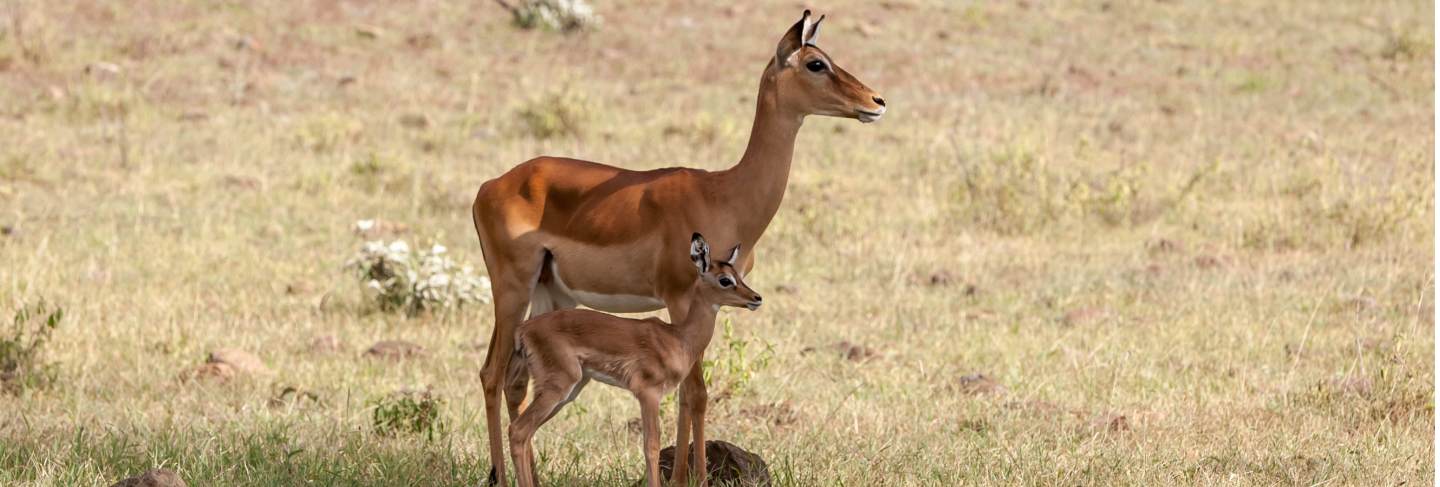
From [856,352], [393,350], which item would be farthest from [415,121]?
[856,352]

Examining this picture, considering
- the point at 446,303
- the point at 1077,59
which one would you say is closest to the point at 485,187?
the point at 446,303

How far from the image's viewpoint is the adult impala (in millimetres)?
5113

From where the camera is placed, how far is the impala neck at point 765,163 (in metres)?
5.20

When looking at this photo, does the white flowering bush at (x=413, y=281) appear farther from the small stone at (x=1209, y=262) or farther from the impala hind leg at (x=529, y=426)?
the small stone at (x=1209, y=262)

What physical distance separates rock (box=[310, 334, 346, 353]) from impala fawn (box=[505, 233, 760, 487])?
12.7ft

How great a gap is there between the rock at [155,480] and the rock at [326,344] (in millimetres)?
3541

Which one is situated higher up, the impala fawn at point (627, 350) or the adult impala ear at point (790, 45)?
the adult impala ear at point (790, 45)

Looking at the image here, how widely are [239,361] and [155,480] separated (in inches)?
123

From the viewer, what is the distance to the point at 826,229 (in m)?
12.0

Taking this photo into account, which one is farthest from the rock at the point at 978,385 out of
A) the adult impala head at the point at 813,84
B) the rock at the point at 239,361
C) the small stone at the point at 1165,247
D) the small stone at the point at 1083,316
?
the small stone at the point at 1165,247

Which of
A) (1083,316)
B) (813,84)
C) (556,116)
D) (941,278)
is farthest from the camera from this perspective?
(556,116)

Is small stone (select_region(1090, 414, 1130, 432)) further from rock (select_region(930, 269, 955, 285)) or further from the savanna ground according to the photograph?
rock (select_region(930, 269, 955, 285))

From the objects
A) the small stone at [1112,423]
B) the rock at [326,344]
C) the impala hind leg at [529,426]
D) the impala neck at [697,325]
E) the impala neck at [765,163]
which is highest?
the impala neck at [765,163]

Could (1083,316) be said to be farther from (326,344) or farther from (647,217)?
(647,217)
